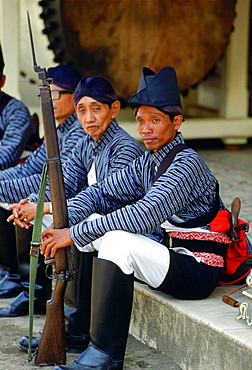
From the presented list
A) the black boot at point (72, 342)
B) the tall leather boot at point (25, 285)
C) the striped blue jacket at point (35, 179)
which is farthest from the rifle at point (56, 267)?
the striped blue jacket at point (35, 179)

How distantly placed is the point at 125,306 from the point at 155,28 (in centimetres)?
499

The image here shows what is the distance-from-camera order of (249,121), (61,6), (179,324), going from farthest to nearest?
(249,121), (61,6), (179,324)

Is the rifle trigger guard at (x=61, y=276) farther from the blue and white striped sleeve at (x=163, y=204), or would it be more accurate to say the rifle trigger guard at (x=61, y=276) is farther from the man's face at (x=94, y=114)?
the man's face at (x=94, y=114)

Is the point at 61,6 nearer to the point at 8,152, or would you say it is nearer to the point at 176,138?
the point at 8,152

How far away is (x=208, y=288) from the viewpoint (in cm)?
330

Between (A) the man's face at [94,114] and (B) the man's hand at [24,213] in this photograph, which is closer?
(B) the man's hand at [24,213]

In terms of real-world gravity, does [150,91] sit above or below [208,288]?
above

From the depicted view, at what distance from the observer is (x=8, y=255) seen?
178 inches

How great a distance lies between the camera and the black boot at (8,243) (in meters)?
4.50

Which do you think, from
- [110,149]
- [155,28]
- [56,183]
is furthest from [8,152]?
[155,28]

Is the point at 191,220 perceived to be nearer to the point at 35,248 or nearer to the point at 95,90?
the point at 35,248

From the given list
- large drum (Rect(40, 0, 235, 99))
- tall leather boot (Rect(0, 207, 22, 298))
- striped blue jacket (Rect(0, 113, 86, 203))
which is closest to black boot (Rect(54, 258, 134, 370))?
striped blue jacket (Rect(0, 113, 86, 203))

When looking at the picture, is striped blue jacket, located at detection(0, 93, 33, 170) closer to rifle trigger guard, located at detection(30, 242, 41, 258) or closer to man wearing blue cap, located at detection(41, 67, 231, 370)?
man wearing blue cap, located at detection(41, 67, 231, 370)

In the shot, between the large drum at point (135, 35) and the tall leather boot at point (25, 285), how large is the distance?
3632 mm
